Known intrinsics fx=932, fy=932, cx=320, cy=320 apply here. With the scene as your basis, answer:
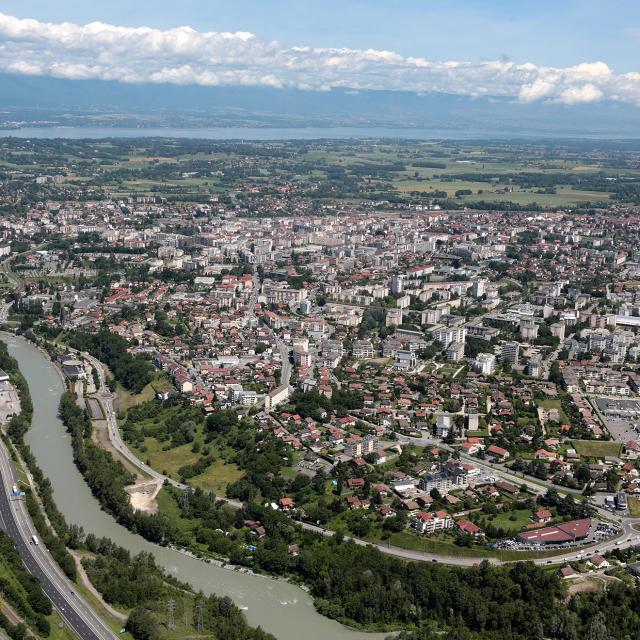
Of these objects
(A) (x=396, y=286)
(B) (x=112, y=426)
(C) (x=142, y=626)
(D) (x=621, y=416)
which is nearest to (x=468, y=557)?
(C) (x=142, y=626)

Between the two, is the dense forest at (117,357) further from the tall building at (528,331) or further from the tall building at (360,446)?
the tall building at (528,331)

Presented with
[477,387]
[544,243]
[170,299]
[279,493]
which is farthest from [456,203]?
[279,493]

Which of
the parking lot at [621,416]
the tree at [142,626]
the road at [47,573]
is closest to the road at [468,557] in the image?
the road at [47,573]

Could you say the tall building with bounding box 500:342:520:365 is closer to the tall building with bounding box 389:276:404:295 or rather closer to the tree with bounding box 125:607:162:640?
the tall building with bounding box 389:276:404:295

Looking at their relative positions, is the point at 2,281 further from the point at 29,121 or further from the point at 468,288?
the point at 29,121

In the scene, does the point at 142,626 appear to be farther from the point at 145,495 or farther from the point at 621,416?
the point at 621,416

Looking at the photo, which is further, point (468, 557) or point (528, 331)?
point (528, 331)
